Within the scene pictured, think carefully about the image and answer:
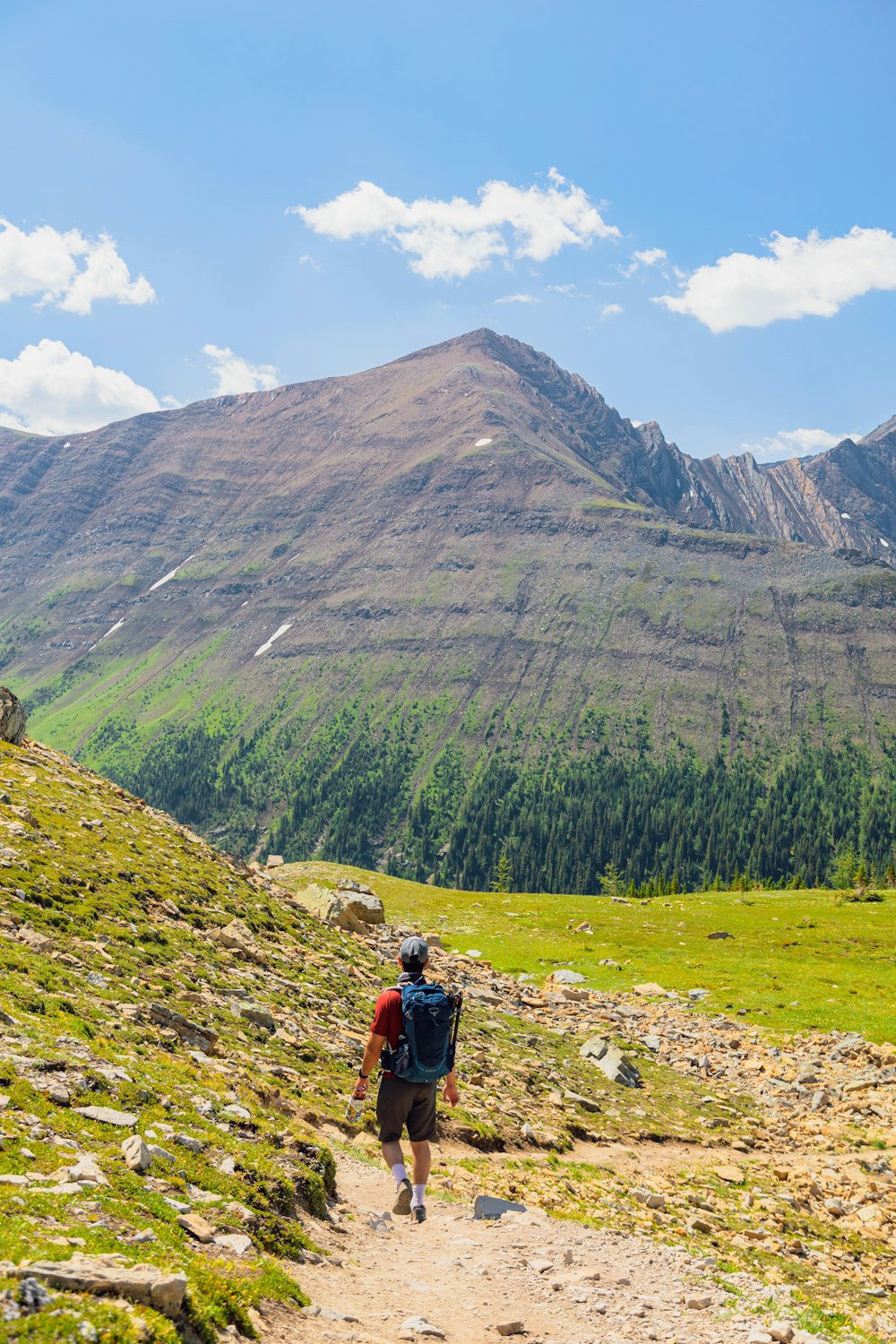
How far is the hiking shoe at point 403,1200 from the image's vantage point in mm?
13664

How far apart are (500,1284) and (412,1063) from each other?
122 inches

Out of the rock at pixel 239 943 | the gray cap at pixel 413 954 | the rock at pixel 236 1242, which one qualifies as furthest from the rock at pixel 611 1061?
the rock at pixel 236 1242

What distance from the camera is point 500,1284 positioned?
1142 centimetres

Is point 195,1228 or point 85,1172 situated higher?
point 85,1172

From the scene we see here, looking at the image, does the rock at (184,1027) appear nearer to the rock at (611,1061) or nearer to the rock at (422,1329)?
the rock at (422,1329)

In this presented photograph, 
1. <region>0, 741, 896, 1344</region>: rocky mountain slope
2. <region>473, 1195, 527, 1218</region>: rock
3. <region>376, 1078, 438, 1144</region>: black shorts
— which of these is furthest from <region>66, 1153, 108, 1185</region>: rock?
<region>473, 1195, 527, 1218</region>: rock

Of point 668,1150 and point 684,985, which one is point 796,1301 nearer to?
point 668,1150

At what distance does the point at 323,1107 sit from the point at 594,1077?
14.1m

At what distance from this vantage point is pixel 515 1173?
58.7 feet

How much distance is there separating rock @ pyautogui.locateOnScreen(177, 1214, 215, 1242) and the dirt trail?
1.22 m

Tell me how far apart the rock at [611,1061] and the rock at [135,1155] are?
22.5 metres

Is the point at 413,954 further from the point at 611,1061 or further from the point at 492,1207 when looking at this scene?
the point at 611,1061

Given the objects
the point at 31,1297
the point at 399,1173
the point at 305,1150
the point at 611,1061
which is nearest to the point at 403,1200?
the point at 399,1173

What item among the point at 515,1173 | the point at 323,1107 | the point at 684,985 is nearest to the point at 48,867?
the point at 323,1107
